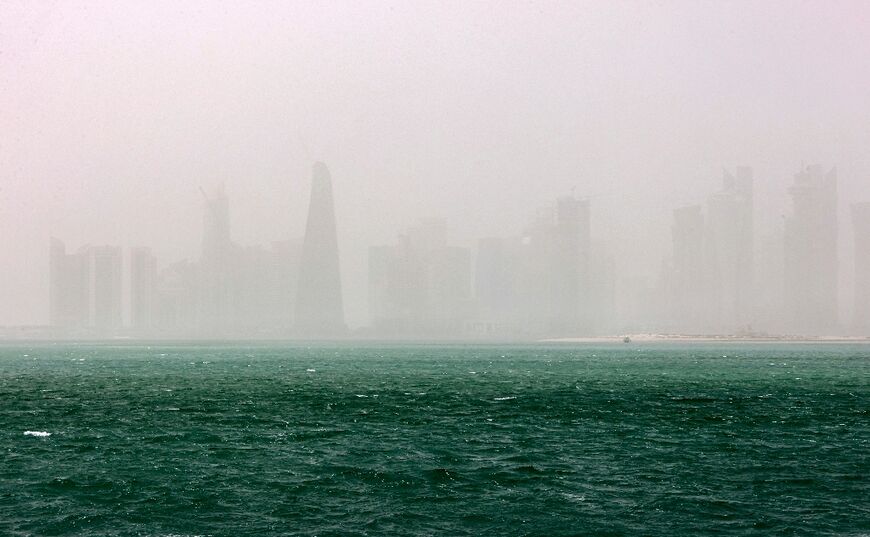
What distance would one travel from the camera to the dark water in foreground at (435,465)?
134 feet

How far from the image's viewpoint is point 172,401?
98.8 meters

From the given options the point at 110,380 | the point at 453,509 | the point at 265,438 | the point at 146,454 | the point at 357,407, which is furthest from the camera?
the point at 110,380

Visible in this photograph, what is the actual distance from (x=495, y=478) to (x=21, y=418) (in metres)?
56.9

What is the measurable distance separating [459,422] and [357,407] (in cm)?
1793

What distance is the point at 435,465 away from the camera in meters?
54.7

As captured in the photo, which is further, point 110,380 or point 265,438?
point 110,380

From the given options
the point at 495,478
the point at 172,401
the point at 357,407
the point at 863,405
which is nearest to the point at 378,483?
the point at 495,478

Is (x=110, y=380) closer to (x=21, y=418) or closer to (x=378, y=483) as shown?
(x=21, y=418)

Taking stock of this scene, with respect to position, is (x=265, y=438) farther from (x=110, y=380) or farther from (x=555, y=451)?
(x=110, y=380)

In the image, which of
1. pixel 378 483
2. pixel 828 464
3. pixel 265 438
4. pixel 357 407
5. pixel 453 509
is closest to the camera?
pixel 453 509

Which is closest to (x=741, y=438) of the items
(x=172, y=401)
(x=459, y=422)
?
(x=459, y=422)

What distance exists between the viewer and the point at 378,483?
49.2 m

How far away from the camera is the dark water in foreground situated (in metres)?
40.8

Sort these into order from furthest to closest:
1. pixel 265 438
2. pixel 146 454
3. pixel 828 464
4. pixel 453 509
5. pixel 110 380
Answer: pixel 110 380
pixel 265 438
pixel 146 454
pixel 828 464
pixel 453 509
